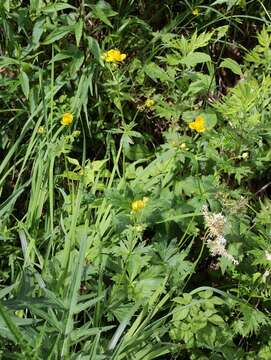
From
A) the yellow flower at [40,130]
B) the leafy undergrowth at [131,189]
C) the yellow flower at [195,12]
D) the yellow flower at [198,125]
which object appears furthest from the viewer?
the yellow flower at [195,12]

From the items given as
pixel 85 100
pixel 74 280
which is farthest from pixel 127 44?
pixel 74 280

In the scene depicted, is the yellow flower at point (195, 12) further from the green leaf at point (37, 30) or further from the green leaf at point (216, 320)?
the green leaf at point (216, 320)

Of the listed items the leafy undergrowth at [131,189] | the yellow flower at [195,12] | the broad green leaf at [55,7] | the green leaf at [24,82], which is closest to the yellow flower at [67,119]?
the leafy undergrowth at [131,189]

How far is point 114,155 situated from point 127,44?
0.50 m

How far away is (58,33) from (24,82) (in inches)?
8.8

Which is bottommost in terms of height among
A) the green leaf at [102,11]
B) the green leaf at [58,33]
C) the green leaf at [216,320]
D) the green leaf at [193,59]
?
the green leaf at [216,320]

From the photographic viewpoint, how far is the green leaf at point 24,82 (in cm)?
221

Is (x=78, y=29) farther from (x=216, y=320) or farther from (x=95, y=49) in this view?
(x=216, y=320)

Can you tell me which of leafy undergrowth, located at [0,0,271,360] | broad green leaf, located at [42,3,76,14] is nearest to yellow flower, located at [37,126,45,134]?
leafy undergrowth, located at [0,0,271,360]

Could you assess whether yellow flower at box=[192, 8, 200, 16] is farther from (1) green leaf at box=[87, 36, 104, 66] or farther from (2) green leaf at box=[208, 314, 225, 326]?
(2) green leaf at box=[208, 314, 225, 326]

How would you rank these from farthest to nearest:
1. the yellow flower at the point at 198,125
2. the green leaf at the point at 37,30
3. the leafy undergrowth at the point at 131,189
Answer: the green leaf at the point at 37,30 → the yellow flower at the point at 198,125 → the leafy undergrowth at the point at 131,189

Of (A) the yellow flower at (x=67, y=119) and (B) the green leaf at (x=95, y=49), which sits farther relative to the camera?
(B) the green leaf at (x=95, y=49)

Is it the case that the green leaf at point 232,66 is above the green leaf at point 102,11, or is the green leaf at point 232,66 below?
below

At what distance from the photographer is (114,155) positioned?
7.87 ft
